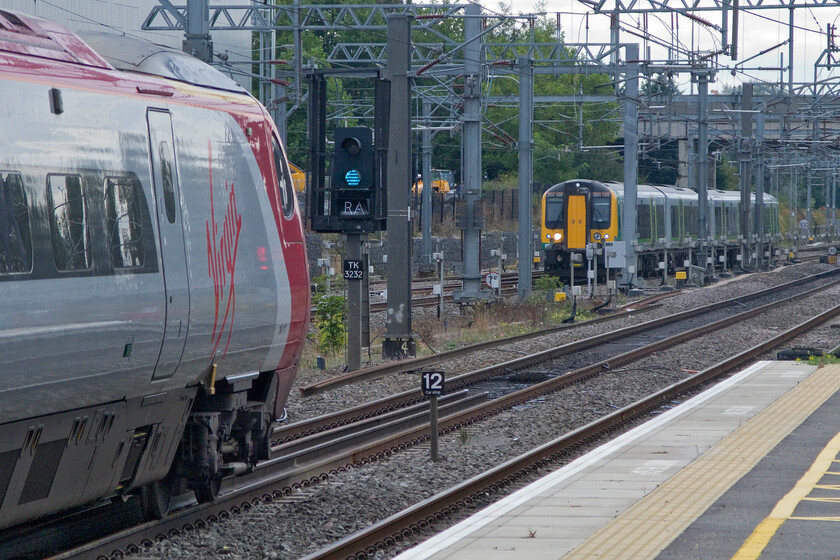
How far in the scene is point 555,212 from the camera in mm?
37469

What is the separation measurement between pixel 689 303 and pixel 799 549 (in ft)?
83.6

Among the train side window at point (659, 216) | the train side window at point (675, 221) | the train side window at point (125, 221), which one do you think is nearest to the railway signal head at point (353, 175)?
the train side window at point (125, 221)

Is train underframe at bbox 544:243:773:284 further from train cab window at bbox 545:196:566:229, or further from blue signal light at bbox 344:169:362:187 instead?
blue signal light at bbox 344:169:362:187

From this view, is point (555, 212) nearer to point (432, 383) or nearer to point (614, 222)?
point (614, 222)

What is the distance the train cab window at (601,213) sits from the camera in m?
36.8

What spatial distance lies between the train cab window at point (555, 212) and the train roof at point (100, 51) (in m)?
28.8

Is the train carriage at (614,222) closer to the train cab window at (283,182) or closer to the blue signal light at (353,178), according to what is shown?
the blue signal light at (353,178)

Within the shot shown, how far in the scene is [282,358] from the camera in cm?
925

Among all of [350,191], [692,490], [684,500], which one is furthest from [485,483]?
[350,191]

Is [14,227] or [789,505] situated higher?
[14,227]

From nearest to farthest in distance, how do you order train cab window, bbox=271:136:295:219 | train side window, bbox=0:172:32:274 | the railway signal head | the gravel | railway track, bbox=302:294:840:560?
train side window, bbox=0:172:32:274, railway track, bbox=302:294:840:560, the gravel, train cab window, bbox=271:136:295:219, the railway signal head

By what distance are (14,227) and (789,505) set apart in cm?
569

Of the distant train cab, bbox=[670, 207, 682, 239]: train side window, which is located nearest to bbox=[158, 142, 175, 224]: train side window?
the distant train cab

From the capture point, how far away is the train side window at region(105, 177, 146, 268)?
22.6 feet
